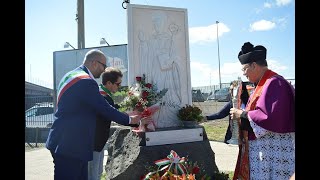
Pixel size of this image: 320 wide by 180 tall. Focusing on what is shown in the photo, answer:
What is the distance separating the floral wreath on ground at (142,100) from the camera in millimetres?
4152

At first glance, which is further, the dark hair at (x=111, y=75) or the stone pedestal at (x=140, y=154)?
the stone pedestal at (x=140, y=154)

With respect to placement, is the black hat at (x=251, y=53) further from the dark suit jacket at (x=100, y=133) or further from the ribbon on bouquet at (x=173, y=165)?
the dark suit jacket at (x=100, y=133)

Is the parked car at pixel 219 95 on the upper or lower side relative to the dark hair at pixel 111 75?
lower

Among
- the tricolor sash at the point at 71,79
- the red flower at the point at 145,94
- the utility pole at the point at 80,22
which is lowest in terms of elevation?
the red flower at the point at 145,94

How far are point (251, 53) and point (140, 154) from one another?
2.05m

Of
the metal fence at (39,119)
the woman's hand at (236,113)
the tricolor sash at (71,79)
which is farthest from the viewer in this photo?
the metal fence at (39,119)

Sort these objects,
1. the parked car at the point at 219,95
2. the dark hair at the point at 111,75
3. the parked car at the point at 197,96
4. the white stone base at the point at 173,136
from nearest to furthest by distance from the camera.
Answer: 1. the dark hair at the point at 111,75
2. the white stone base at the point at 173,136
3. the parked car at the point at 197,96
4. the parked car at the point at 219,95

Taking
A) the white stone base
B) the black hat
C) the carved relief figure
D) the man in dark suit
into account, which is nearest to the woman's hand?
the black hat

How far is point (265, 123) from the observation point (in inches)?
100

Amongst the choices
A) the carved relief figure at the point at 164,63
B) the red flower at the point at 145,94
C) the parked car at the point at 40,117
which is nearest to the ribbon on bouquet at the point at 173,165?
the red flower at the point at 145,94

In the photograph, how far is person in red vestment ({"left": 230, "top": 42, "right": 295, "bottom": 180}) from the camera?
254cm
